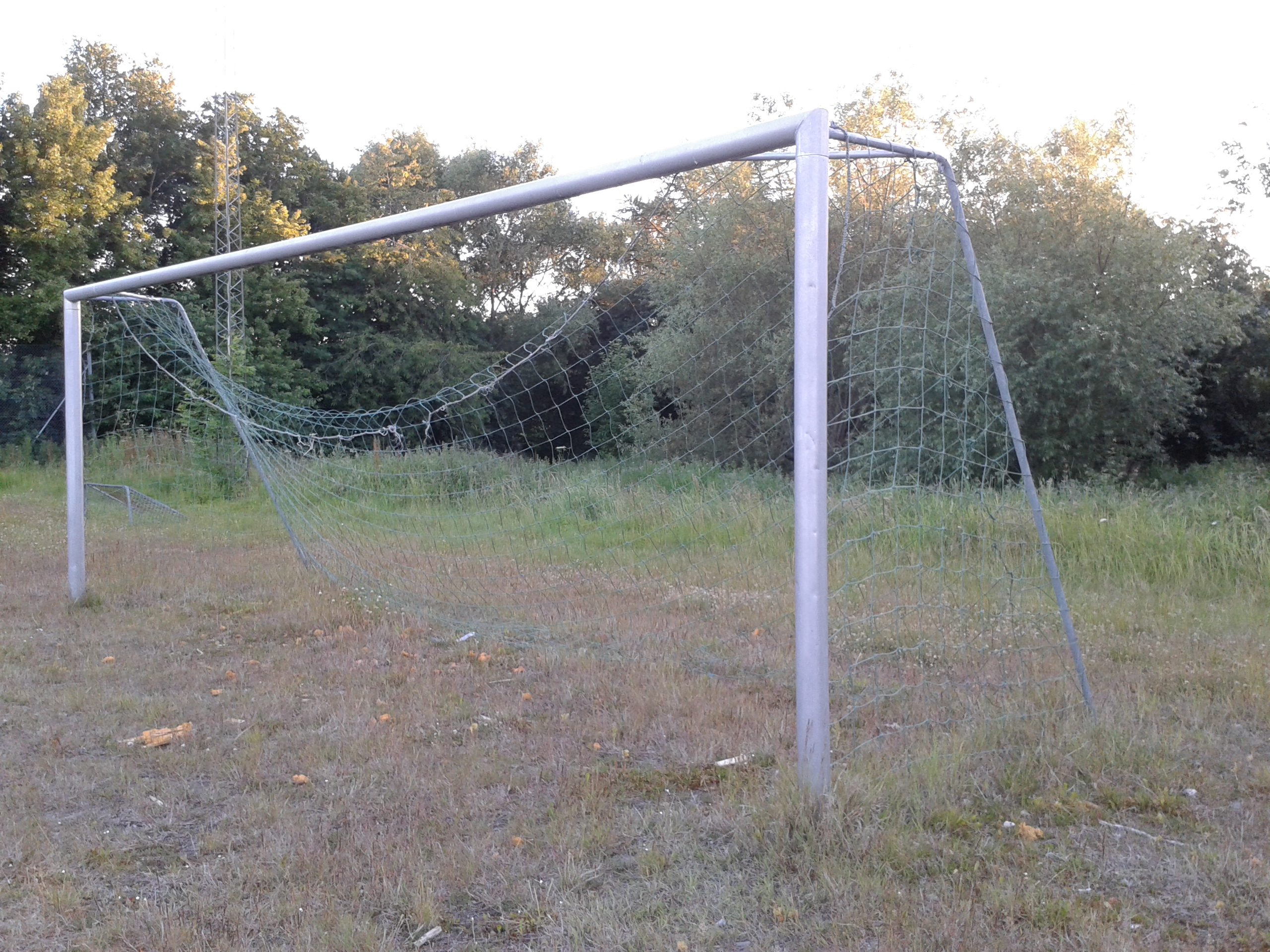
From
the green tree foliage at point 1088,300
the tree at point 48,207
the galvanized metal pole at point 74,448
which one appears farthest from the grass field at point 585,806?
the tree at point 48,207

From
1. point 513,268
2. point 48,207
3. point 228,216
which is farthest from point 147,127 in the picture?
point 513,268

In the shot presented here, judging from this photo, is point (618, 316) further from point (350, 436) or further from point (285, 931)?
point (285, 931)

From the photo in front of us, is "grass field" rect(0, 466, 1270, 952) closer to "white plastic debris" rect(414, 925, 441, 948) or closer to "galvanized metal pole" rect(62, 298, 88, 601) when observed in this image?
"white plastic debris" rect(414, 925, 441, 948)

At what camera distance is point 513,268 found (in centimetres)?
1619

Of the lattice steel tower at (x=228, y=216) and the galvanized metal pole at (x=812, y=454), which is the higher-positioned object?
the lattice steel tower at (x=228, y=216)

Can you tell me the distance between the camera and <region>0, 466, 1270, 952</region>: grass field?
2.78 m

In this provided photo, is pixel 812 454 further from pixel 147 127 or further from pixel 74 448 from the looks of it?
pixel 147 127

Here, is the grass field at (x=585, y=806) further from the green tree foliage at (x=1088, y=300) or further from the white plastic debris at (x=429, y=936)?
the green tree foliage at (x=1088, y=300)

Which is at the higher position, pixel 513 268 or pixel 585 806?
pixel 513 268

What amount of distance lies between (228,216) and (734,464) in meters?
16.0

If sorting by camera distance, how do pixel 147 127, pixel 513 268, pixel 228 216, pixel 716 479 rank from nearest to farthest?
pixel 716 479 → pixel 513 268 → pixel 228 216 → pixel 147 127

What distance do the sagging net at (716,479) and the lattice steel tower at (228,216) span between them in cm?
1171

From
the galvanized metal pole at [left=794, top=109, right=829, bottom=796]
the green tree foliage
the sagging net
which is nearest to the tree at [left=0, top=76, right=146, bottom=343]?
the sagging net

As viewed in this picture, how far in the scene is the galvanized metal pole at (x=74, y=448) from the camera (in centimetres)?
718
